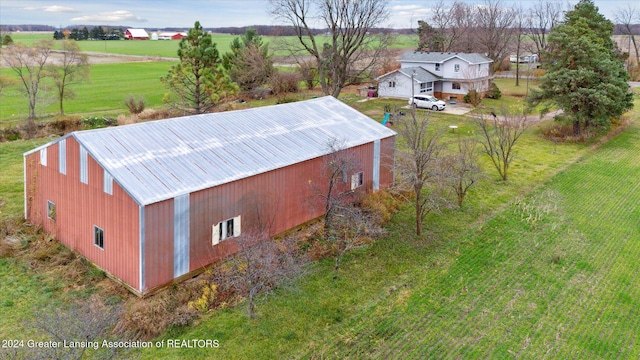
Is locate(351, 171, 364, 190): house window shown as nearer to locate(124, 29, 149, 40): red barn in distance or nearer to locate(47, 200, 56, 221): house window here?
locate(47, 200, 56, 221): house window

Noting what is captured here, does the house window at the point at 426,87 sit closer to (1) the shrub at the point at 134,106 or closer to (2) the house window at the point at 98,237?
(1) the shrub at the point at 134,106

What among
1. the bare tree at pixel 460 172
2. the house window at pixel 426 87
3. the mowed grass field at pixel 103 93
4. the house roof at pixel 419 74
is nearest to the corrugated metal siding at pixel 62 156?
the bare tree at pixel 460 172

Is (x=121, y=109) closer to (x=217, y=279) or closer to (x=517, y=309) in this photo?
(x=217, y=279)

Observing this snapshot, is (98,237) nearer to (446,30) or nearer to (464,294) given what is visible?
(464,294)

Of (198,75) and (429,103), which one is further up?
(198,75)

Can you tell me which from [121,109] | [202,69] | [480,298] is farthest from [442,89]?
[480,298]

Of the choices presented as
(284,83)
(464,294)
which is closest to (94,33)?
(284,83)

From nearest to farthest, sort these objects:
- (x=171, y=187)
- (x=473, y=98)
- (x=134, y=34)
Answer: (x=171, y=187), (x=473, y=98), (x=134, y=34)
